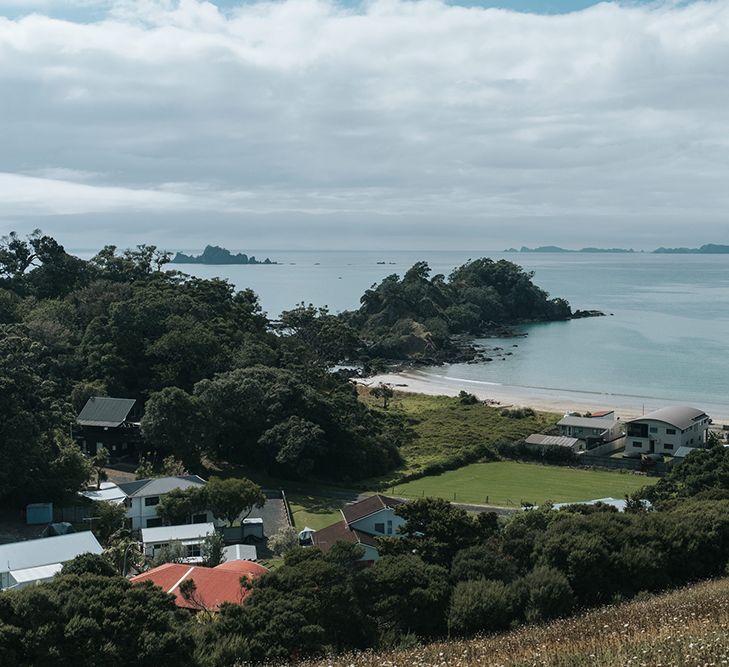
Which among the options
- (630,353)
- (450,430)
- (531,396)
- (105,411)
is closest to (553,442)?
(450,430)

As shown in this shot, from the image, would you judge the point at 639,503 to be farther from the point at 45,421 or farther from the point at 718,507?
the point at 45,421

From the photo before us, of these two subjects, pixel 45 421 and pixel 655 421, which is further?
pixel 655 421

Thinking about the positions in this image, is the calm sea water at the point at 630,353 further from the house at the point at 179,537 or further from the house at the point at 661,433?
the house at the point at 179,537

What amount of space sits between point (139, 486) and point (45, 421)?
154 inches

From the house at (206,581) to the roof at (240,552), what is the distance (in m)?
2.70

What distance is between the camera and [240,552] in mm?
21547

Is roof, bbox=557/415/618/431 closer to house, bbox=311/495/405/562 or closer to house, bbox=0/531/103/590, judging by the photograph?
house, bbox=311/495/405/562

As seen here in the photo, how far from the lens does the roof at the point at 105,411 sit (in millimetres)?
32969

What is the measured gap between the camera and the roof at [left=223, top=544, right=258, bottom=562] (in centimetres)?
2122

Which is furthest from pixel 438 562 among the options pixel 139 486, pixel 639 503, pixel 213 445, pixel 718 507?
pixel 213 445

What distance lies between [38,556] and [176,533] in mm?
4128

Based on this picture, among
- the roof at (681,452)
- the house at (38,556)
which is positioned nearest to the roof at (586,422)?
the roof at (681,452)

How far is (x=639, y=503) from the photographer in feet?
72.9

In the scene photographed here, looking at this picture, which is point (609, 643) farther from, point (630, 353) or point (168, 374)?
point (630, 353)
